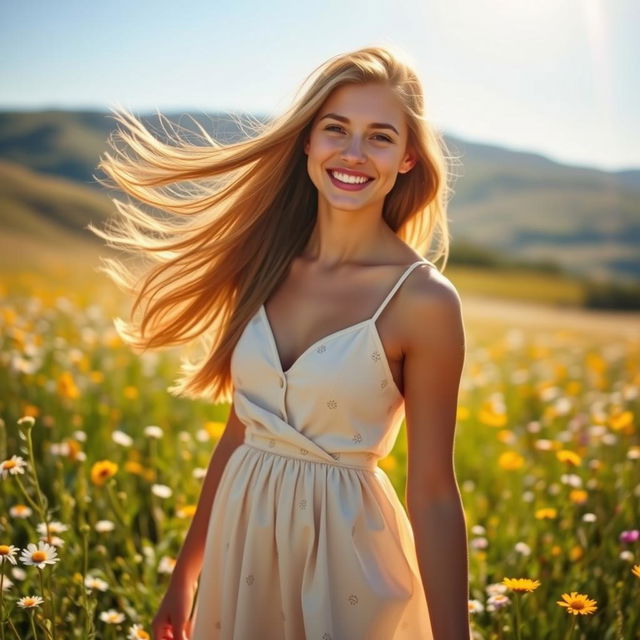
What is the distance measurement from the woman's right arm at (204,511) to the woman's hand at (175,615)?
3 centimetres

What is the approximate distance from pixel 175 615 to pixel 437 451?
967 millimetres

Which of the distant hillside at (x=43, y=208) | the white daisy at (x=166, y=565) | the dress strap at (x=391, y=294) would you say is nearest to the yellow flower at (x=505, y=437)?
the white daisy at (x=166, y=565)

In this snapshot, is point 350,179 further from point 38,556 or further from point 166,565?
point 166,565

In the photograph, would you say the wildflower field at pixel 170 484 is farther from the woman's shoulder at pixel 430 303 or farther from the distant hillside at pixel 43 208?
the distant hillside at pixel 43 208

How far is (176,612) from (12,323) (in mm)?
3307

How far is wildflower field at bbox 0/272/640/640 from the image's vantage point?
7.73 feet

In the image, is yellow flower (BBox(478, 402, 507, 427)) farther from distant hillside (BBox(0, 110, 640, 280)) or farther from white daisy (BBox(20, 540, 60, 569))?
distant hillside (BBox(0, 110, 640, 280))

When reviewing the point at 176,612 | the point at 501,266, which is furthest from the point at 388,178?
the point at 501,266

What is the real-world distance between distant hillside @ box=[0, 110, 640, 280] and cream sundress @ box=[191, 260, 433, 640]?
6190 cm

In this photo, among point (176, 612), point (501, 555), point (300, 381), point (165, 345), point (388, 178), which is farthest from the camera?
point (501, 555)

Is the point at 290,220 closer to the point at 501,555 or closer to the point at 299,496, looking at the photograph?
the point at 299,496

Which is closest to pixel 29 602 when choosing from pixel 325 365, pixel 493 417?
pixel 325 365

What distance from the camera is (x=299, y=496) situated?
195 centimetres

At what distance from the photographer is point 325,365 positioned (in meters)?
1.91
